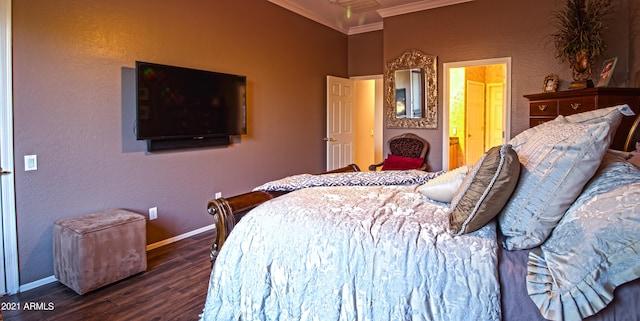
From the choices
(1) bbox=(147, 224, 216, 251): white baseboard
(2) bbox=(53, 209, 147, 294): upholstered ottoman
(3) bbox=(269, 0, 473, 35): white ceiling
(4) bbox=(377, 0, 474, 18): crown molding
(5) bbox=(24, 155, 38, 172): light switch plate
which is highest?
(3) bbox=(269, 0, 473, 35): white ceiling

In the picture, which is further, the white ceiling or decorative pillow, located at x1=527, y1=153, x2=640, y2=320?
the white ceiling

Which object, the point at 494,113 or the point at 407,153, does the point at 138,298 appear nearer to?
the point at 407,153

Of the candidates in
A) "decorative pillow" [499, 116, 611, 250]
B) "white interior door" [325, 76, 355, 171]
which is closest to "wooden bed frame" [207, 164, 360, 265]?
"decorative pillow" [499, 116, 611, 250]

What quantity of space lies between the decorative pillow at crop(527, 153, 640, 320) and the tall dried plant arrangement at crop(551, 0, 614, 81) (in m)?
3.04

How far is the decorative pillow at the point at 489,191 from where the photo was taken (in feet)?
5.01

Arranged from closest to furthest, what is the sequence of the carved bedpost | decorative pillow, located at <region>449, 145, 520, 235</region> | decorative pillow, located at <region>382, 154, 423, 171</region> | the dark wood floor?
decorative pillow, located at <region>449, 145, 520, 235</region> → the carved bedpost → the dark wood floor → decorative pillow, located at <region>382, 154, 423, 171</region>

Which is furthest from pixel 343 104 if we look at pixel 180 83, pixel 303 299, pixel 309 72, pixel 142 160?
pixel 303 299

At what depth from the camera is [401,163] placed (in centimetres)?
513

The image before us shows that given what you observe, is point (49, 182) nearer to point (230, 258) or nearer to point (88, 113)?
point (88, 113)

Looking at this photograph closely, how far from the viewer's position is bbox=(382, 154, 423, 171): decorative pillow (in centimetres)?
509

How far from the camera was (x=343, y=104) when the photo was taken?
641cm

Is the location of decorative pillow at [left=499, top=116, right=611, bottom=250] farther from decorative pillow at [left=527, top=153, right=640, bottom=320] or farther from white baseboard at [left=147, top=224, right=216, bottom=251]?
white baseboard at [left=147, top=224, right=216, bottom=251]

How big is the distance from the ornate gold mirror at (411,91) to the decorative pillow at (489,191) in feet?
12.8

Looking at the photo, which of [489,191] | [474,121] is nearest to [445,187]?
[489,191]
